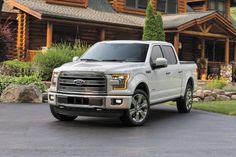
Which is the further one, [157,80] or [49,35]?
[49,35]

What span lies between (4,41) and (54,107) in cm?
1364

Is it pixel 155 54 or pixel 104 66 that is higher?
pixel 155 54

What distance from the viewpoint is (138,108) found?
410 inches

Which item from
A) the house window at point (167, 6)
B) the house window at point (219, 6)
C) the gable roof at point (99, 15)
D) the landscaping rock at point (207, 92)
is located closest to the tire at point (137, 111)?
the landscaping rock at point (207, 92)

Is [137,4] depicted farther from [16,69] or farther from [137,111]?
[137,111]

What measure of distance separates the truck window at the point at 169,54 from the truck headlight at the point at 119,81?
8.55 feet

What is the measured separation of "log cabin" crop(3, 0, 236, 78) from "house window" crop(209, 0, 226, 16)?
64 cm

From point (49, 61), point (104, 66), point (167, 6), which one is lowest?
point (104, 66)

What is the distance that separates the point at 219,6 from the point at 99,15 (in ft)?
44.5

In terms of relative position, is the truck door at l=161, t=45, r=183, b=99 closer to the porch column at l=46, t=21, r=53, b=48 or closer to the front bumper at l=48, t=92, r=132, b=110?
the front bumper at l=48, t=92, r=132, b=110

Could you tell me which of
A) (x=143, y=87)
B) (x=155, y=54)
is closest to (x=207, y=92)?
(x=155, y=54)

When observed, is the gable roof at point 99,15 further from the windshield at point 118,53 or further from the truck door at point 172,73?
the windshield at point 118,53

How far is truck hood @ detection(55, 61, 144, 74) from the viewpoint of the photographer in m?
9.98

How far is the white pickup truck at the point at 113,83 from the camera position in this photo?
9.91m
